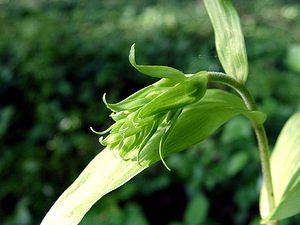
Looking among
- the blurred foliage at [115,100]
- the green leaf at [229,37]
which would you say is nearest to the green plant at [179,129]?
the green leaf at [229,37]

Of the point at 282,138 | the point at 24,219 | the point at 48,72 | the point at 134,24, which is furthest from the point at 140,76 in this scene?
the point at 282,138

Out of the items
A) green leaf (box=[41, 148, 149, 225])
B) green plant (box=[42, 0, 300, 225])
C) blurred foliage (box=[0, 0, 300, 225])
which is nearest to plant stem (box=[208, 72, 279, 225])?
green plant (box=[42, 0, 300, 225])

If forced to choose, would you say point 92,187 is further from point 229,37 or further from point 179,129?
point 229,37

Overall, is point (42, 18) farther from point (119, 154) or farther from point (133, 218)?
point (119, 154)

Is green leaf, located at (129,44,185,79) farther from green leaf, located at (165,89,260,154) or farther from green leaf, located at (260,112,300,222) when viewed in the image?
green leaf, located at (260,112,300,222)

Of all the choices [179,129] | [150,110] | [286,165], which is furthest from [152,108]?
[286,165]

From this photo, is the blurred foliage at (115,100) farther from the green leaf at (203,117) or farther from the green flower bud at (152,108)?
the green flower bud at (152,108)
